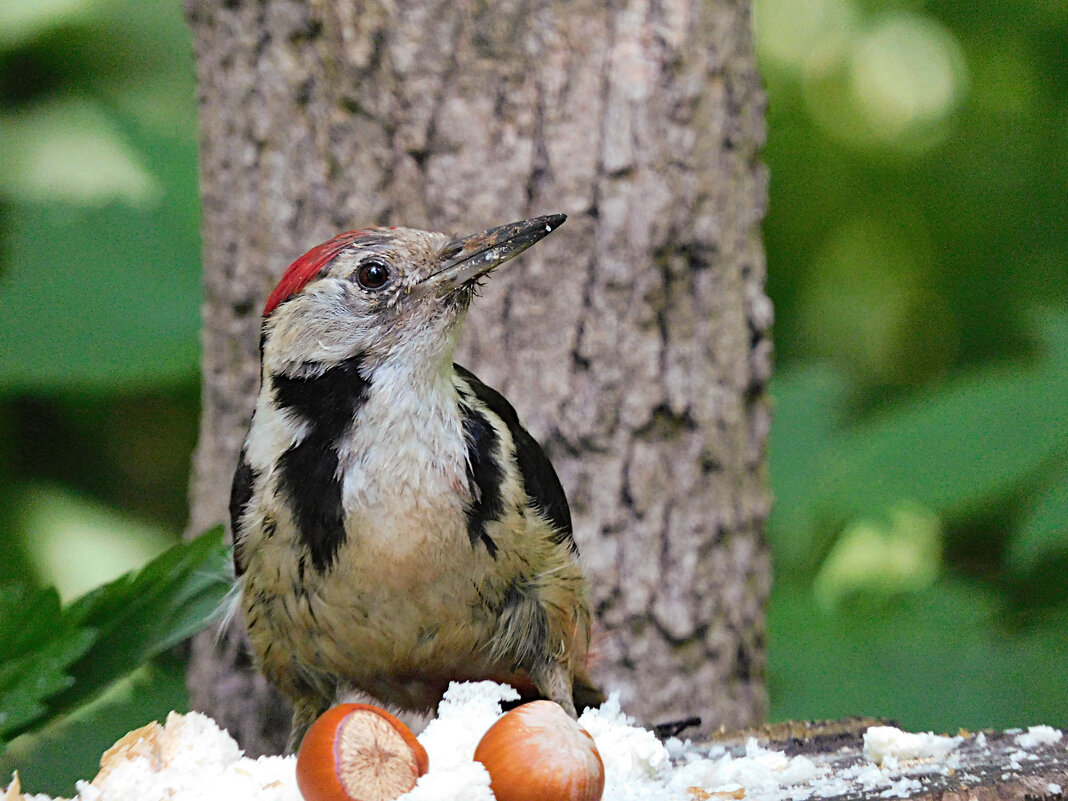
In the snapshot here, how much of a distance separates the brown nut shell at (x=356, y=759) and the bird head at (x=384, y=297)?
0.66 metres

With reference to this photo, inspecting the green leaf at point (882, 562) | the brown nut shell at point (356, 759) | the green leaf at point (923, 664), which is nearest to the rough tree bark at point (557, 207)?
the green leaf at point (923, 664)

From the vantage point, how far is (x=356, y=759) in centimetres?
159

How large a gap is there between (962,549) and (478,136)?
88.1 inches

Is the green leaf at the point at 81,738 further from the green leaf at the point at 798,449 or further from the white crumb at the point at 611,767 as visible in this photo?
the green leaf at the point at 798,449

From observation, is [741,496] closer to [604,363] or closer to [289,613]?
[604,363]

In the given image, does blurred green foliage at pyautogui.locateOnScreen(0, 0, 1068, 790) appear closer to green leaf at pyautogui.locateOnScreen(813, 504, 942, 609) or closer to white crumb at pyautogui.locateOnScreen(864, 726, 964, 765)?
green leaf at pyautogui.locateOnScreen(813, 504, 942, 609)

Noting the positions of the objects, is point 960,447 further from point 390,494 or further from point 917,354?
point 390,494

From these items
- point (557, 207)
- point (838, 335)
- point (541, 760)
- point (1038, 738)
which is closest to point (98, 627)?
point (541, 760)

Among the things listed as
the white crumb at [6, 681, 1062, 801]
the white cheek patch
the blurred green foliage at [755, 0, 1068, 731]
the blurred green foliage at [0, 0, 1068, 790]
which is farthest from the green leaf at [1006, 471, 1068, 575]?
the white cheek patch

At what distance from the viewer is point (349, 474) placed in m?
1.94

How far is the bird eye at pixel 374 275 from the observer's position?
2.02 meters

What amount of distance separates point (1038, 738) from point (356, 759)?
46.9 inches

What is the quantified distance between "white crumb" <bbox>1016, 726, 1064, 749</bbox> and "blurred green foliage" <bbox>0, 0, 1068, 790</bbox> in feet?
1.81

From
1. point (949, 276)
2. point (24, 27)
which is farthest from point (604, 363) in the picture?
point (24, 27)
